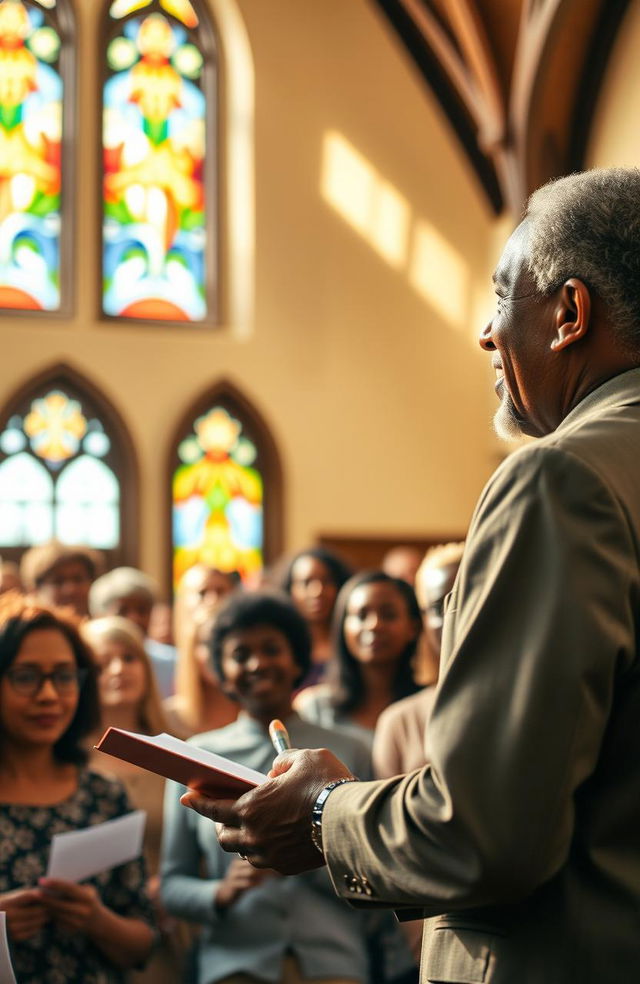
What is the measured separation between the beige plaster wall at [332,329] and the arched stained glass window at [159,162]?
0.67ft

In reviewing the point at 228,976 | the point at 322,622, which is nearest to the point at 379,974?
the point at 228,976

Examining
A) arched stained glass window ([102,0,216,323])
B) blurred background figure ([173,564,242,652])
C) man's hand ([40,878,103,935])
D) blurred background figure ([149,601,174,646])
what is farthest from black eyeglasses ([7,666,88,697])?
arched stained glass window ([102,0,216,323])

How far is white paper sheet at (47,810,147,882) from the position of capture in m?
2.79

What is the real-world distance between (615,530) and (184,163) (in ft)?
30.8

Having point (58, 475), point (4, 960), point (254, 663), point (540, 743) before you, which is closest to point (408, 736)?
point (254, 663)

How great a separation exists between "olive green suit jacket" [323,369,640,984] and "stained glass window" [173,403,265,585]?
8472 millimetres

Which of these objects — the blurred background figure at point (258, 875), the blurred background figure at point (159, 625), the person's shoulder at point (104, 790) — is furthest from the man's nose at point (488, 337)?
the blurred background figure at point (159, 625)

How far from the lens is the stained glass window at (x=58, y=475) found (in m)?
9.49

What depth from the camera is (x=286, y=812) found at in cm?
159

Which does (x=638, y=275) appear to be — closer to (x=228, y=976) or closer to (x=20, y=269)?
(x=228, y=976)

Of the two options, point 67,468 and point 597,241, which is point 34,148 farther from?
point 597,241

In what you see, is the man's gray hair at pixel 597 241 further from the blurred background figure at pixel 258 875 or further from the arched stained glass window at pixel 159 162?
the arched stained glass window at pixel 159 162

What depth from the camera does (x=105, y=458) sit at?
9.77m

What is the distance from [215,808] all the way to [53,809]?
54.8 inches
